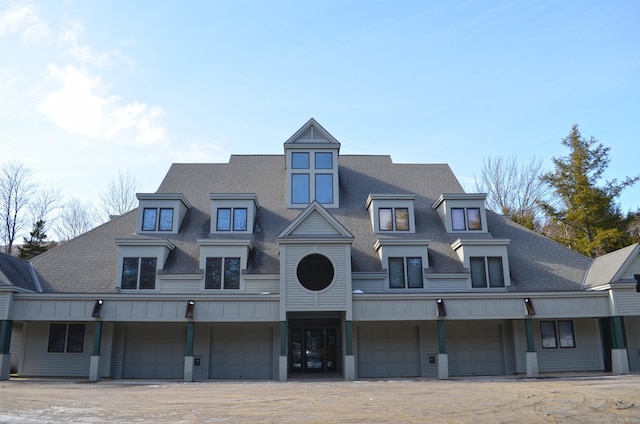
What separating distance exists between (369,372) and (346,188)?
10.7 m

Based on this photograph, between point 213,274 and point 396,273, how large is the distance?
28.1 feet

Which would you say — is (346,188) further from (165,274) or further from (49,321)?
(49,321)

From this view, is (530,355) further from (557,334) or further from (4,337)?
(4,337)

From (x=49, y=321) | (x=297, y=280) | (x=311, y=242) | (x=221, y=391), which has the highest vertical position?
(x=311, y=242)

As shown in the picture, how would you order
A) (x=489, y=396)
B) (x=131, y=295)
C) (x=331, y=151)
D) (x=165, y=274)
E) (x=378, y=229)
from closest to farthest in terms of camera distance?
(x=489, y=396) < (x=131, y=295) < (x=165, y=274) < (x=378, y=229) < (x=331, y=151)

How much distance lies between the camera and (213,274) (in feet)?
82.8

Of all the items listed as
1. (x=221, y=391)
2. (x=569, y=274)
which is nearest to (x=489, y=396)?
(x=221, y=391)

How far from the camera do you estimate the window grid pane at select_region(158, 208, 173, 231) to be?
27.5 metres

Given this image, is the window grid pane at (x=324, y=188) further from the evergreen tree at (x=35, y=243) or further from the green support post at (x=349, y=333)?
the evergreen tree at (x=35, y=243)

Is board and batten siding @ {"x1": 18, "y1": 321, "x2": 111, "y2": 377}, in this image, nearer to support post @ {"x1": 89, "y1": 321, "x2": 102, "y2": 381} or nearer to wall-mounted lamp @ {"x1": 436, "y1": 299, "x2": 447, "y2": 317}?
support post @ {"x1": 89, "y1": 321, "x2": 102, "y2": 381}

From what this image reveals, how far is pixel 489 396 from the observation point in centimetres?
1537

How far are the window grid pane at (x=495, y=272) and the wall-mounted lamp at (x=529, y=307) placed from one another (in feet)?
6.69

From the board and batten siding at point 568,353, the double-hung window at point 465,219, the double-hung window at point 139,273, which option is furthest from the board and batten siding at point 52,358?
the board and batten siding at point 568,353

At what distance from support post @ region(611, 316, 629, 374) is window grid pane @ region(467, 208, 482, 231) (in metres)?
7.44
